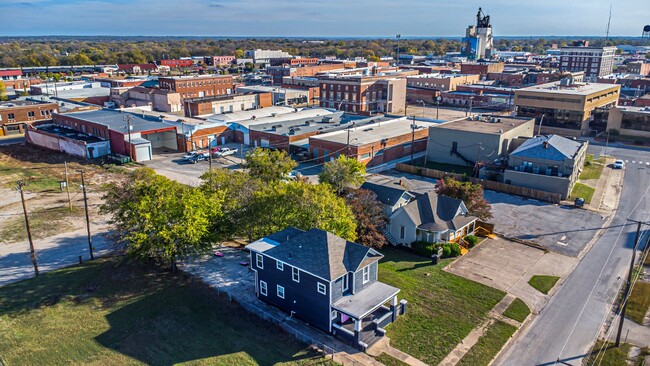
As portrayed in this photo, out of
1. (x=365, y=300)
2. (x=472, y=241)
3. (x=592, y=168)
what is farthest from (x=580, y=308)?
(x=592, y=168)

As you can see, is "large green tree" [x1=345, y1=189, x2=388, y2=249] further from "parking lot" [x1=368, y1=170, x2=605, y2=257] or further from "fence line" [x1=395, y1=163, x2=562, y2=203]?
"fence line" [x1=395, y1=163, x2=562, y2=203]

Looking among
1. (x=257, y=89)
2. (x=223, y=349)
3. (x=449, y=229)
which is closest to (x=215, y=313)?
(x=223, y=349)

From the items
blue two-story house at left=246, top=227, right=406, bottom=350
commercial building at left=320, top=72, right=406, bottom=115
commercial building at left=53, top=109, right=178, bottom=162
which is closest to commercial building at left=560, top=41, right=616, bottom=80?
commercial building at left=320, top=72, right=406, bottom=115

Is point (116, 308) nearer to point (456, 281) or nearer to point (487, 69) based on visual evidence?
point (456, 281)

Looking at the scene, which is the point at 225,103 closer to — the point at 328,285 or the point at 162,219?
the point at 162,219

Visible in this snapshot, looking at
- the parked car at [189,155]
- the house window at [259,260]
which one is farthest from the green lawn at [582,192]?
the parked car at [189,155]

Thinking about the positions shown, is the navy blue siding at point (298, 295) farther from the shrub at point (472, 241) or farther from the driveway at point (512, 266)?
the shrub at point (472, 241)
